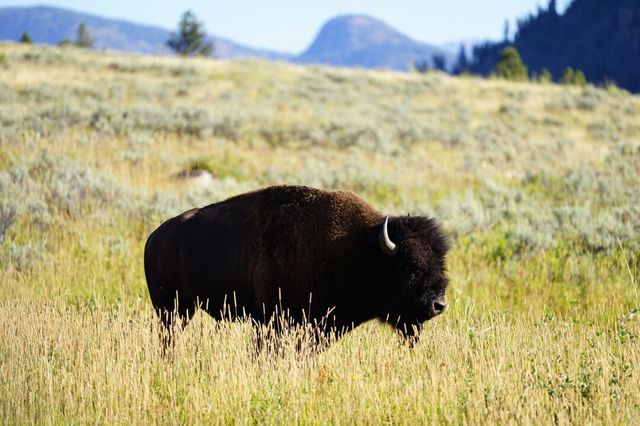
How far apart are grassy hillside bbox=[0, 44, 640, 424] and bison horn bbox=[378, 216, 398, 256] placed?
0.69 metres

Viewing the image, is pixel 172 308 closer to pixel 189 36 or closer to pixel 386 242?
pixel 386 242

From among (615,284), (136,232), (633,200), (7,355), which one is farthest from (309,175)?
(7,355)

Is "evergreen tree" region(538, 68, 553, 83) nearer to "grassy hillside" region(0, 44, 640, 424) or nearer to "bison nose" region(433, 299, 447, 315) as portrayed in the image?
"grassy hillside" region(0, 44, 640, 424)

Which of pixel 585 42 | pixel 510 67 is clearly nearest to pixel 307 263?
pixel 510 67

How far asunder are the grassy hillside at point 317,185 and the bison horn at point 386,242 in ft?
2.26

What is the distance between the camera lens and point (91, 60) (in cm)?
2967

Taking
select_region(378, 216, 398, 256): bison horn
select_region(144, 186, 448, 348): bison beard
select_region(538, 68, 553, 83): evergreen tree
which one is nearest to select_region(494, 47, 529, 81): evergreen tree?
select_region(538, 68, 553, 83): evergreen tree

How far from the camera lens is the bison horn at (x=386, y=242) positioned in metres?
4.48

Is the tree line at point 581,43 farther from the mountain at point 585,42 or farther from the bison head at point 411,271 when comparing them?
the bison head at point 411,271

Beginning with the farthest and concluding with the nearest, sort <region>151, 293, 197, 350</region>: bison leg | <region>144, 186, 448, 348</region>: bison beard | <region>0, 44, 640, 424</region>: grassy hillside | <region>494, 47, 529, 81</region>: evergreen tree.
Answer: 1. <region>494, 47, 529, 81</region>: evergreen tree
2. <region>151, 293, 197, 350</region>: bison leg
3. <region>144, 186, 448, 348</region>: bison beard
4. <region>0, 44, 640, 424</region>: grassy hillside

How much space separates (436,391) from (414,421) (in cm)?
25

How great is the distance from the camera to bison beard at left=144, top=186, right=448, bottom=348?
4.61 m

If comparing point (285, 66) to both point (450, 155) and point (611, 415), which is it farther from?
point (611, 415)

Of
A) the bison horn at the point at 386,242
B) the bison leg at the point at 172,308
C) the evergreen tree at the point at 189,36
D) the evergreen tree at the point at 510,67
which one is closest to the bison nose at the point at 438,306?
the bison horn at the point at 386,242
